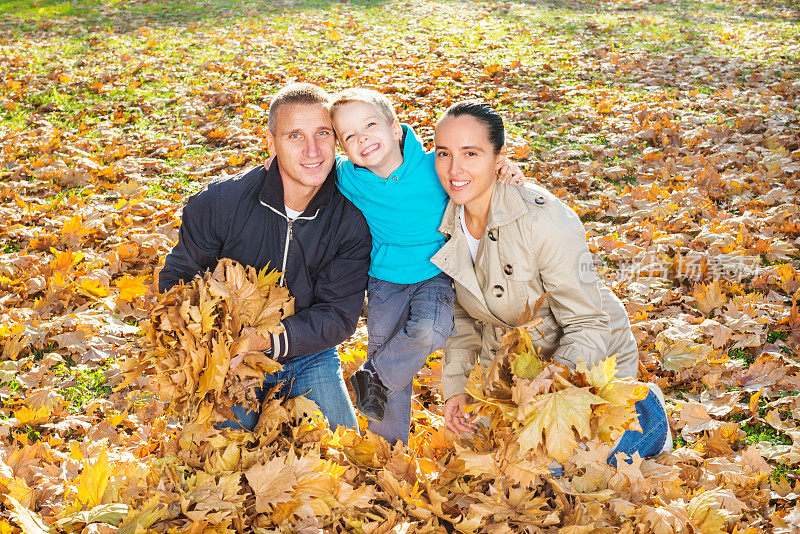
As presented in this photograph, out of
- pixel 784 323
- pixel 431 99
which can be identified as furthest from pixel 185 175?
pixel 784 323

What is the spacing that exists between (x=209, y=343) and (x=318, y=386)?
802mm

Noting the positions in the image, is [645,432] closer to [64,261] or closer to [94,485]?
[94,485]

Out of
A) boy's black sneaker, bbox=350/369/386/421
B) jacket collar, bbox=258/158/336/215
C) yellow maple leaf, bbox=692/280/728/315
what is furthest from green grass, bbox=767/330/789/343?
jacket collar, bbox=258/158/336/215

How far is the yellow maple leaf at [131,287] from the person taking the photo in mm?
4043

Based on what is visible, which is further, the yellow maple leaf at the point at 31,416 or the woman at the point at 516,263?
the yellow maple leaf at the point at 31,416

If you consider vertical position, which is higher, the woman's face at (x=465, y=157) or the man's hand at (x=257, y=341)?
the woman's face at (x=465, y=157)

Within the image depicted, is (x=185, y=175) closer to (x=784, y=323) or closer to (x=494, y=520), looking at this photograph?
(x=494, y=520)

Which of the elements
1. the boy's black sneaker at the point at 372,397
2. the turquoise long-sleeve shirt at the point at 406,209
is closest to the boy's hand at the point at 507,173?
the turquoise long-sleeve shirt at the point at 406,209

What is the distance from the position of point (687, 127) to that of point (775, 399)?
14.2 ft

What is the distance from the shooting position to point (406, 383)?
288 centimetres

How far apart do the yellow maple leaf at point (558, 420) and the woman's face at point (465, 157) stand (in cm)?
95

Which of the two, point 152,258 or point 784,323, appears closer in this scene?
point 784,323

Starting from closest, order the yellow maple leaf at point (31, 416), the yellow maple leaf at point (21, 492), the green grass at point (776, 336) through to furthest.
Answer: the yellow maple leaf at point (21, 492) < the yellow maple leaf at point (31, 416) < the green grass at point (776, 336)

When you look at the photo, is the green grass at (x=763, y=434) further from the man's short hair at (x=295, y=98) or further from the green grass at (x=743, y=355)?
the man's short hair at (x=295, y=98)
